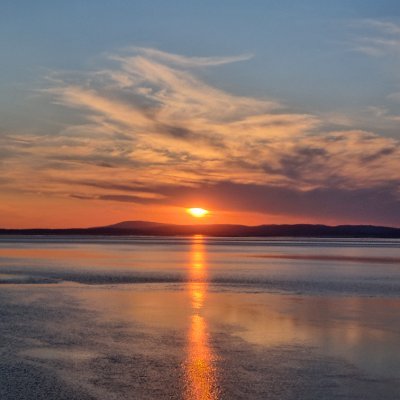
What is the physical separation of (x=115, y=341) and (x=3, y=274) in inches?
785

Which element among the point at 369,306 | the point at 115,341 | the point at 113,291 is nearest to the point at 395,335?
the point at 369,306

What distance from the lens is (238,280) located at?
2866 cm

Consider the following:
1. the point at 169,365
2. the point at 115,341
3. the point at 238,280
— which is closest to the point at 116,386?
the point at 169,365

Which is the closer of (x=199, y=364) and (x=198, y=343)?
(x=199, y=364)

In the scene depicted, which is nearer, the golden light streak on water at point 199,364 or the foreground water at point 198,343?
the golden light streak on water at point 199,364

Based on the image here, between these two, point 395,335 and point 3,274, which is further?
point 3,274

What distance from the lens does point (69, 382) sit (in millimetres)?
9648

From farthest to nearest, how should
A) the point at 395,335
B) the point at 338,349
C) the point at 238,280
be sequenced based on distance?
the point at 238,280 → the point at 395,335 → the point at 338,349

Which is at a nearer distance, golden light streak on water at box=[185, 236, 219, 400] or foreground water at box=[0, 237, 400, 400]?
golden light streak on water at box=[185, 236, 219, 400]

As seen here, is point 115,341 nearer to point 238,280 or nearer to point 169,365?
point 169,365

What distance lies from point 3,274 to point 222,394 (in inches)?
962

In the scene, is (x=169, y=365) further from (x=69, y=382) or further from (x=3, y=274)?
(x=3, y=274)

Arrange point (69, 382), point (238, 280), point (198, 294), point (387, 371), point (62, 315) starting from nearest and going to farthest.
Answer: point (69, 382)
point (387, 371)
point (62, 315)
point (198, 294)
point (238, 280)

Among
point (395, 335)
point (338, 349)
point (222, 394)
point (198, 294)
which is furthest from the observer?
point (198, 294)
